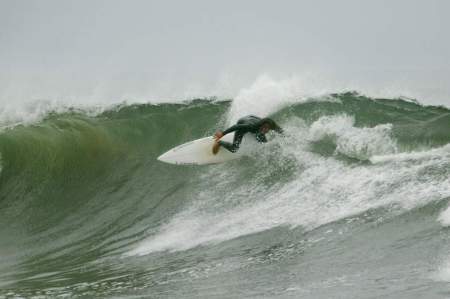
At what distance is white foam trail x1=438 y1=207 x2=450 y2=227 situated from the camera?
843 cm

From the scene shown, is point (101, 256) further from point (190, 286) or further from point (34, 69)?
point (34, 69)

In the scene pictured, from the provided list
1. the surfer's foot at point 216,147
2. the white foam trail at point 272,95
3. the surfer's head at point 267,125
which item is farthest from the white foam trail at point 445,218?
the white foam trail at point 272,95

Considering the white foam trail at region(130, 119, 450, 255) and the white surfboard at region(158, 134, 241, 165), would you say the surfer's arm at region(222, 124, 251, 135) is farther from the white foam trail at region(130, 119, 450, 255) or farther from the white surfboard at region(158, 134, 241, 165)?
the white foam trail at region(130, 119, 450, 255)

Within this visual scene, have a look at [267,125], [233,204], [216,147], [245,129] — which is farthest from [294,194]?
[216,147]

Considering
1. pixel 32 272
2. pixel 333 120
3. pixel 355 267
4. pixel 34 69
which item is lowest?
pixel 355 267

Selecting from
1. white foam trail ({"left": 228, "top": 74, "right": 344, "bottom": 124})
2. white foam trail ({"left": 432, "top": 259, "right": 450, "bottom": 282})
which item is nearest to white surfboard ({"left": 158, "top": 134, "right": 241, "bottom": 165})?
white foam trail ({"left": 228, "top": 74, "right": 344, "bottom": 124})

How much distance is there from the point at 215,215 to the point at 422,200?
3.03 m

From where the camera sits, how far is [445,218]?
856cm

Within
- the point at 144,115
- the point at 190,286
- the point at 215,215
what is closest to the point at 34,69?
the point at 144,115

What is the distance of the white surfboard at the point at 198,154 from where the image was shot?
12414mm

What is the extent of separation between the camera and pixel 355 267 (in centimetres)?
752

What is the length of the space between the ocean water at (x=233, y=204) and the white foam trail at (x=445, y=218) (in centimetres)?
2

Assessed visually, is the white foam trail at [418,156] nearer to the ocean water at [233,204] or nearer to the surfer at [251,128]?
the ocean water at [233,204]

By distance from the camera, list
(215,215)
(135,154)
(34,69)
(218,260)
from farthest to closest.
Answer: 1. (34,69)
2. (135,154)
3. (215,215)
4. (218,260)
